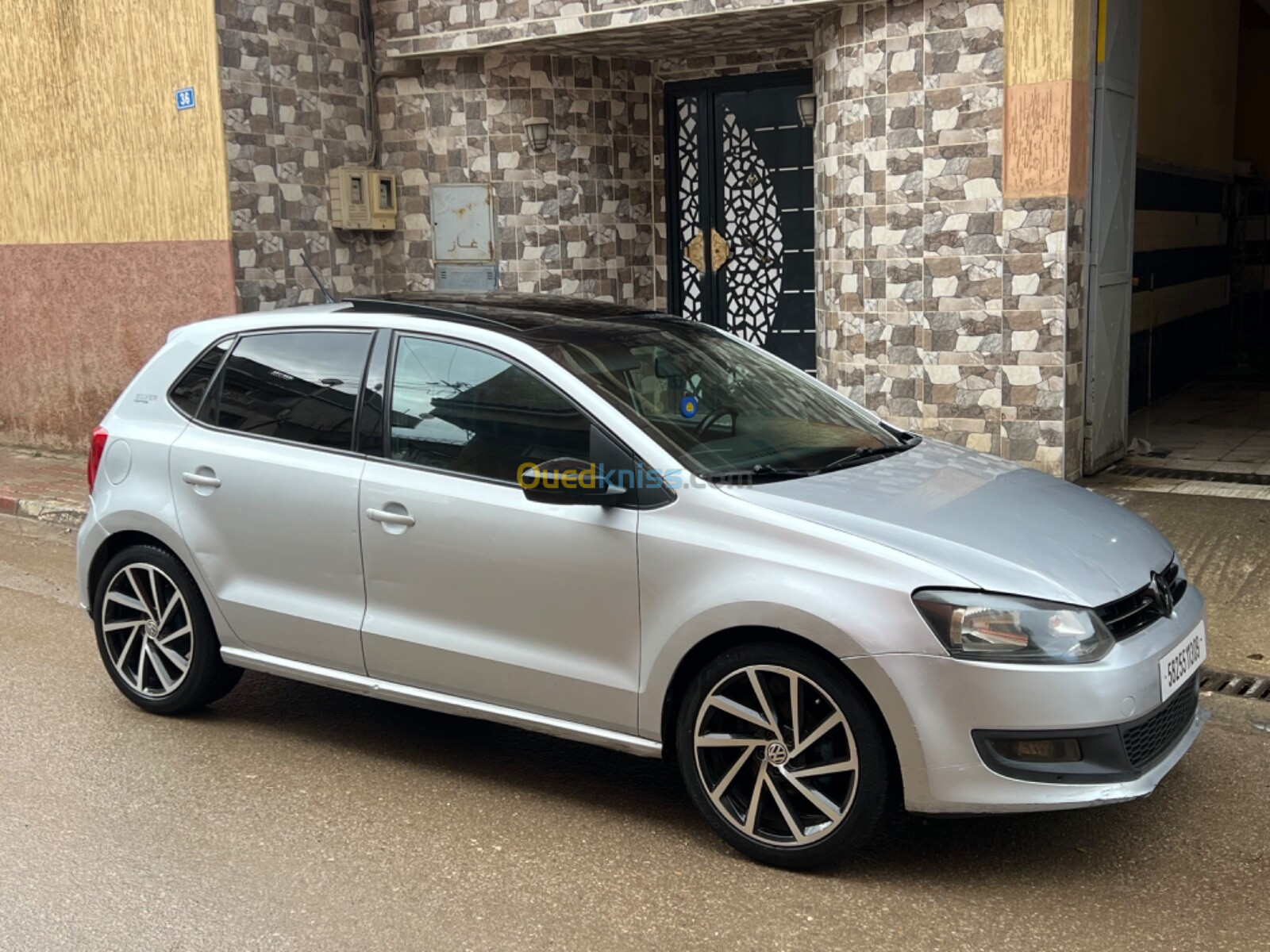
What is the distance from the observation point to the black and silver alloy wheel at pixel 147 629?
18.0ft

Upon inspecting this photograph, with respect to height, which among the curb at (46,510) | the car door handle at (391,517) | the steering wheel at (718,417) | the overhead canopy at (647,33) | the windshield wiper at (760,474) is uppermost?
the overhead canopy at (647,33)

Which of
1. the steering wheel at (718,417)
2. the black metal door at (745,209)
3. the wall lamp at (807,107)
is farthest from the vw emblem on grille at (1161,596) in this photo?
the black metal door at (745,209)

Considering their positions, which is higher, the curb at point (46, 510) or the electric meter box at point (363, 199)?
the electric meter box at point (363, 199)

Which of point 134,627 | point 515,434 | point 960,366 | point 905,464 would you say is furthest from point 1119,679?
point 960,366

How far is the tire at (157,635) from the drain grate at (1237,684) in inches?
159

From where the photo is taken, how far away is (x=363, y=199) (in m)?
11.3

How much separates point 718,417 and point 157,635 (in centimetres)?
252

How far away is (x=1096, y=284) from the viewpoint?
9133mm

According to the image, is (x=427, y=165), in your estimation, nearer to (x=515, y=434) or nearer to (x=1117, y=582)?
(x=515, y=434)

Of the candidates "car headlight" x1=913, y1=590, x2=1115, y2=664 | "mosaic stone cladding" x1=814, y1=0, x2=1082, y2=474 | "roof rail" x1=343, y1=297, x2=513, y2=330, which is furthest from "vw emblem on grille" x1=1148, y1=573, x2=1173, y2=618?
"mosaic stone cladding" x1=814, y1=0, x2=1082, y2=474

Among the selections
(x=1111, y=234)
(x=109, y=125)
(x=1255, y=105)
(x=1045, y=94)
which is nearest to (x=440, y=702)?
(x=1045, y=94)

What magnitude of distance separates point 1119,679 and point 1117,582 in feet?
1.16

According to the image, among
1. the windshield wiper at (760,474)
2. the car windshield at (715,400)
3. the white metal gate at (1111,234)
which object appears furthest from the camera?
the white metal gate at (1111,234)

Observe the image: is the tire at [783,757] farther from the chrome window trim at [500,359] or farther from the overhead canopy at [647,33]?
the overhead canopy at [647,33]
